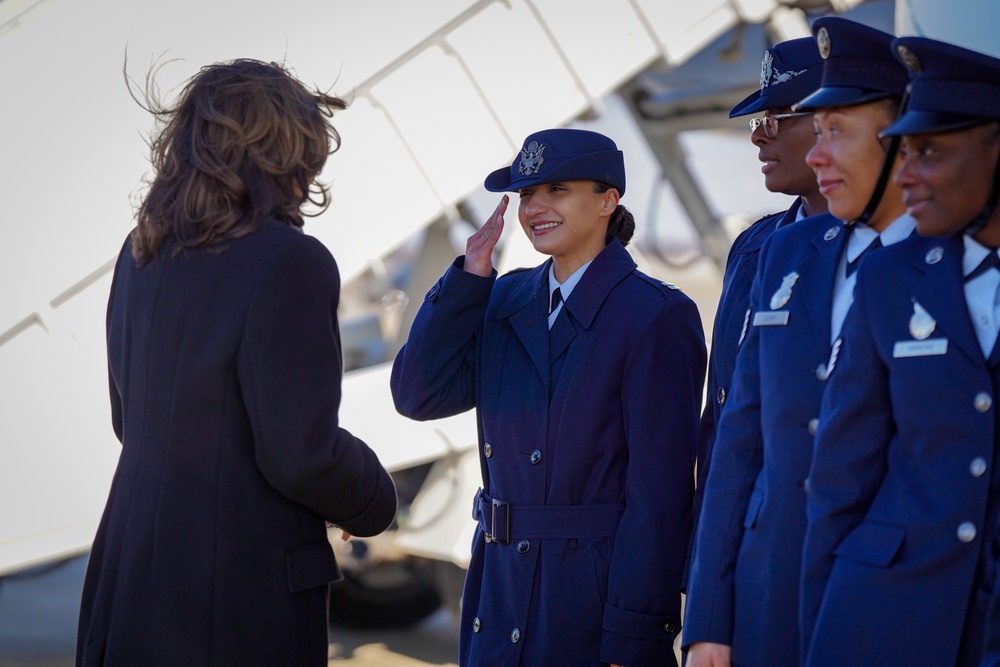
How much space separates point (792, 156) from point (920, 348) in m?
0.76

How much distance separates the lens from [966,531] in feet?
4.84

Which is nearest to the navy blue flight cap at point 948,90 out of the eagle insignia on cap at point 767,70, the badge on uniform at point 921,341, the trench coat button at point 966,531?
the badge on uniform at point 921,341

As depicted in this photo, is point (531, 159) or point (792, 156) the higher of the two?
point (531, 159)

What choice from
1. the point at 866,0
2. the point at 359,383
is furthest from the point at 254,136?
the point at 866,0

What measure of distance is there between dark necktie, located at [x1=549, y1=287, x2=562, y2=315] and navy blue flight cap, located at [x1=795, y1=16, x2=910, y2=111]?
2.50 ft

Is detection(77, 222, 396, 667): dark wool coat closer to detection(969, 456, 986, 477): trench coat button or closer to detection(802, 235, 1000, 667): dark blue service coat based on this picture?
detection(802, 235, 1000, 667): dark blue service coat

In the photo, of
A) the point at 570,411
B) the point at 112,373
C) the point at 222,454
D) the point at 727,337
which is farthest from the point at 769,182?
the point at 112,373

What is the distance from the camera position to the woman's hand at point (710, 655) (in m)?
1.76

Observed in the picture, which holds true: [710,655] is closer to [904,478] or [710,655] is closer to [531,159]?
[904,478]

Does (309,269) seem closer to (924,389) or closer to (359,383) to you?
(924,389)

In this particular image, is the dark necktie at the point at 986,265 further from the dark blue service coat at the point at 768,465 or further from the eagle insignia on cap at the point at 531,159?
the eagle insignia on cap at the point at 531,159

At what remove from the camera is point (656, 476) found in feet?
7.20

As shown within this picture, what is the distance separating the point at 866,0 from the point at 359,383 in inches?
75.5

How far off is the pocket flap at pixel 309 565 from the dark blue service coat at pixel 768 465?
58cm
